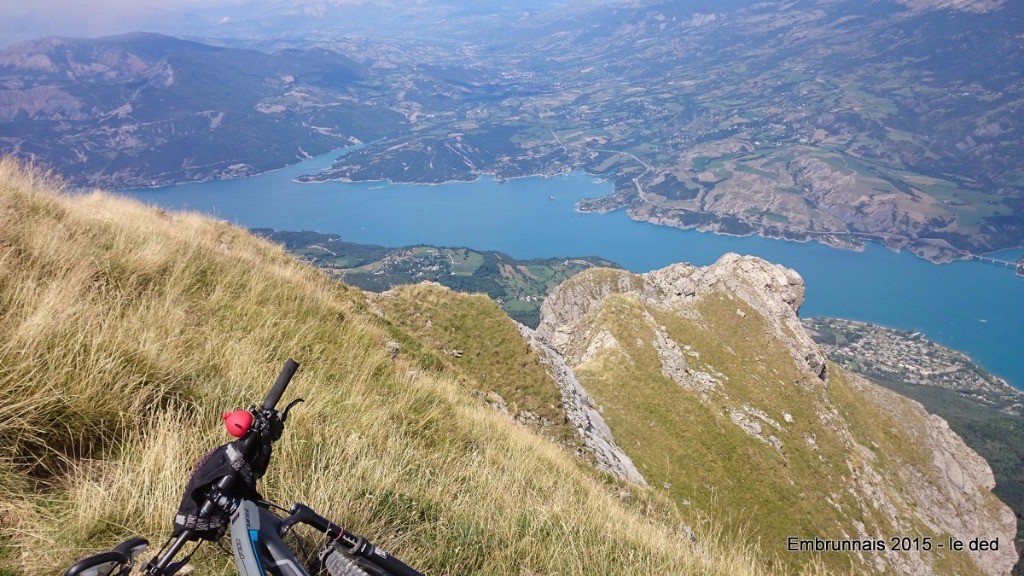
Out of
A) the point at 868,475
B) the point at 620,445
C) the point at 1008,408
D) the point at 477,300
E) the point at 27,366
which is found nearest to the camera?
the point at 27,366

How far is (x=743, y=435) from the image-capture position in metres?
38.3

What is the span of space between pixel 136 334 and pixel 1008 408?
207 metres

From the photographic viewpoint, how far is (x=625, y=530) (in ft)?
18.9

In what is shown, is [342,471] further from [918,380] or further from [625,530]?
[918,380]

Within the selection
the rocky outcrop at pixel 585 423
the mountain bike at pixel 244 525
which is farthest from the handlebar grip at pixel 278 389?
the rocky outcrop at pixel 585 423

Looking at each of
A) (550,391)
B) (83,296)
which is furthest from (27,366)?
(550,391)

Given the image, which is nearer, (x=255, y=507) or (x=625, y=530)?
(x=255, y=507)

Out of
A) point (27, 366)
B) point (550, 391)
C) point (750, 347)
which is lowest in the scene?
point (750, 347)

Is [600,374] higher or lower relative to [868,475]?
higher

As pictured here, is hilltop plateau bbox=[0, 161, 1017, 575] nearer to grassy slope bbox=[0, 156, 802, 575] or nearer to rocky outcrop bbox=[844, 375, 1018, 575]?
grassy slope bbox=[0, 156, 802, 575]

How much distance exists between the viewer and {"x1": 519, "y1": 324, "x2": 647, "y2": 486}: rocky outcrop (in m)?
21.4

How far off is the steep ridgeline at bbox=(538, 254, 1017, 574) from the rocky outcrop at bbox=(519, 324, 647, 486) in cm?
271

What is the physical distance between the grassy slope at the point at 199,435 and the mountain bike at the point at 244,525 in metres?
1.18

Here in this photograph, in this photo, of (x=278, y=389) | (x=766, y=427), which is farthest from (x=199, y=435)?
(x=766, y=427)
